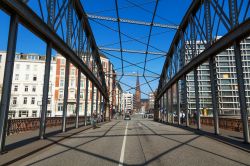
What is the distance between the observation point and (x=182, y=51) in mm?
28922

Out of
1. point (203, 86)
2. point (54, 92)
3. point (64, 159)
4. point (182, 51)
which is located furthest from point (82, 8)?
point (203, 86)

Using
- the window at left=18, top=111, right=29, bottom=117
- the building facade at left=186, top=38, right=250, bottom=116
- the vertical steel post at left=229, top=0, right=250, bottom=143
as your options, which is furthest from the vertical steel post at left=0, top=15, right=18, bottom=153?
the building facade at left=186, top=38, right=250, bottom=116

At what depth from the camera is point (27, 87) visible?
230 ft

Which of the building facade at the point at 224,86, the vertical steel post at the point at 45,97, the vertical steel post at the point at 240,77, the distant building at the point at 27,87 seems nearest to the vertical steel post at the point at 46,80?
the vertical steel post at the point at 45,97

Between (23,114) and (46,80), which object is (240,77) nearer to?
(46,80)

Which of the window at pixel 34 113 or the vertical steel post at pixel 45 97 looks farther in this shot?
the window at pixel 34 113

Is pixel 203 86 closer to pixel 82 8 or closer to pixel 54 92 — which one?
pixel 54 92

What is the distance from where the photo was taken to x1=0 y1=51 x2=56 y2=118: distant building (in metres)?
67.8

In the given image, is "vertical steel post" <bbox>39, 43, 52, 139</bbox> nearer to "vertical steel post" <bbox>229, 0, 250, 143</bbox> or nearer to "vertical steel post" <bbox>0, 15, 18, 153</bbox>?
"vertical steel post" <bbox>0, 15, 18, 153</bbox>

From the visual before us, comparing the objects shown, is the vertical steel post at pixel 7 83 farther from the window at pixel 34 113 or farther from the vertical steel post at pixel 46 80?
the window at pixel 34 113

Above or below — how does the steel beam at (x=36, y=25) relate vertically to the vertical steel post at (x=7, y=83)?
above

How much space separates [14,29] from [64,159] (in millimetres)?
5763

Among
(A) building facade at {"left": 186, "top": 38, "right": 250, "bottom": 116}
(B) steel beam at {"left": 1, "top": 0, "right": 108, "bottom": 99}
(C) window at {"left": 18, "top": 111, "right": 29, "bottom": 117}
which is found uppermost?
(A) building facade at {"left": 186, "top": 38, "right": 250, "bottom": 116}

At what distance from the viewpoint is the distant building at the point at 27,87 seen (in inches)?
2670
